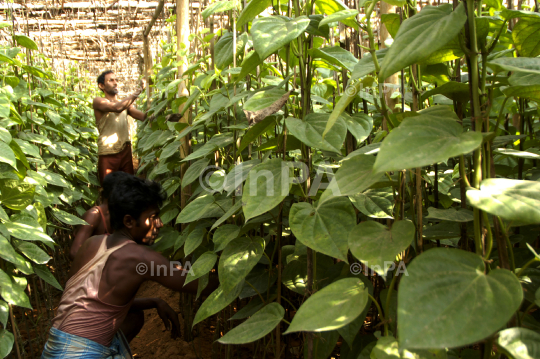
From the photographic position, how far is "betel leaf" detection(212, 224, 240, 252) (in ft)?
3.34

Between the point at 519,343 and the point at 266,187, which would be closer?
the point at 519,343

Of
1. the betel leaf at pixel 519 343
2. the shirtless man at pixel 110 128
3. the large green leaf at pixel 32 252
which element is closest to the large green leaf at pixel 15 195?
the large green leaf at pixel 32 252

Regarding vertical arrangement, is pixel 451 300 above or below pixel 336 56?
below

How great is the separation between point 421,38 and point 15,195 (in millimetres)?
1378

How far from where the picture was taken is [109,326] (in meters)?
1.50

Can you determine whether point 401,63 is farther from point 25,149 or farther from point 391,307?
point 25,149

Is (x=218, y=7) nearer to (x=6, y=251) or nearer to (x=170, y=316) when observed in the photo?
(x=6, y=251)

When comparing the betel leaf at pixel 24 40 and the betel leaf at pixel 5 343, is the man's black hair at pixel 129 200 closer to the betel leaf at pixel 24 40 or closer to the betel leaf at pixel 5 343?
the betel leaf at pixel 5 343

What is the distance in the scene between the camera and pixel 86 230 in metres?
2.21

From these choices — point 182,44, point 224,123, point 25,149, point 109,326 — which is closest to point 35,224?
point 25,149

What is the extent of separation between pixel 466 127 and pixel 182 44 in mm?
1606

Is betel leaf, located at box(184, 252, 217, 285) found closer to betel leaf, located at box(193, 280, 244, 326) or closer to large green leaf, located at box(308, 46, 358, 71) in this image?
betel leaf, located at box(193, 280, 244, 326)

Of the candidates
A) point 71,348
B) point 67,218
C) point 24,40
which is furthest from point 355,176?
point 24,40

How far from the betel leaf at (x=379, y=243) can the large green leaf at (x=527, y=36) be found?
1.27 feet
